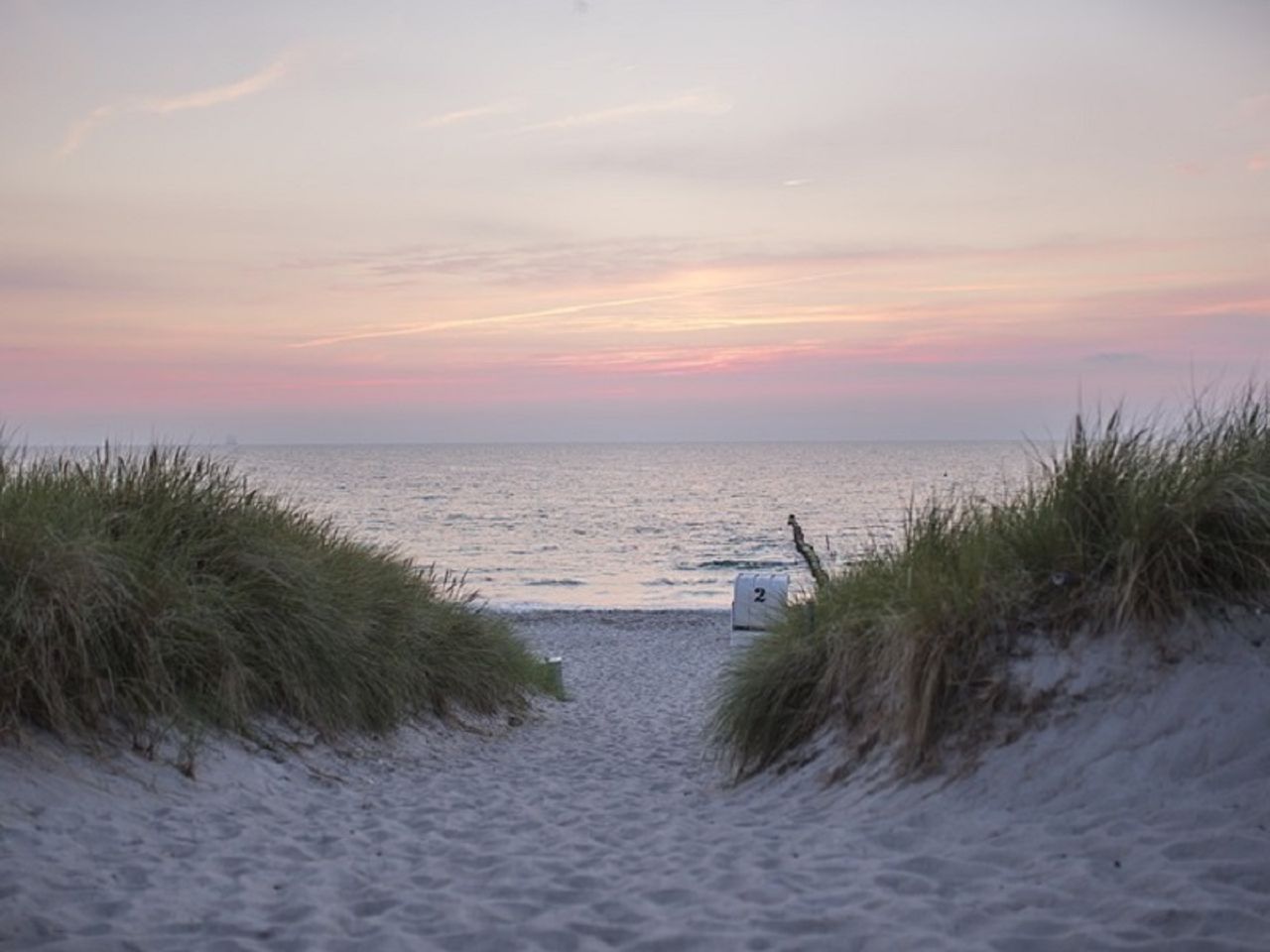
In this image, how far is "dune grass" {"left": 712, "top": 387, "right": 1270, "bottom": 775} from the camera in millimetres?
5516

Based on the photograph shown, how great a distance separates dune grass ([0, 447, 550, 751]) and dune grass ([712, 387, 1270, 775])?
10.4 ft

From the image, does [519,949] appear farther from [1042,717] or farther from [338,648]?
[338,648]

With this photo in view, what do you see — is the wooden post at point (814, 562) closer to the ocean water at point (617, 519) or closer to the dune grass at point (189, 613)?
the ocean water at point (617, 519)

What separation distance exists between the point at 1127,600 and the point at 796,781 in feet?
6.79

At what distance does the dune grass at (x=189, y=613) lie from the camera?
246 inches

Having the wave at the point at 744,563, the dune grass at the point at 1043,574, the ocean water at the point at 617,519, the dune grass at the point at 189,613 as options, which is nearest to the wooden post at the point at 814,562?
the ocean water at the point at 617,519

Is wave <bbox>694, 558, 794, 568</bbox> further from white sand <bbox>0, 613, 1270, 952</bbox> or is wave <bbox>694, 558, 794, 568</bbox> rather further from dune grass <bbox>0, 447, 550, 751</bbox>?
white sand <bbox>0, 613, 1270, 952</bbox>

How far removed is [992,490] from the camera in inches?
290

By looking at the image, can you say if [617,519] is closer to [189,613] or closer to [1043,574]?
[189,613]

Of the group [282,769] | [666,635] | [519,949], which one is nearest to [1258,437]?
[519,949]

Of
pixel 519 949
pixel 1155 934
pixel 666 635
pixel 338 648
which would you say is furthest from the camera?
pixel 666 635

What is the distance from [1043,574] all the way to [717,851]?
2283mm

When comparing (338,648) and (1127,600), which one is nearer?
(1127,600)

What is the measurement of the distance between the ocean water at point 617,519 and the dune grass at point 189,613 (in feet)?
3.24
